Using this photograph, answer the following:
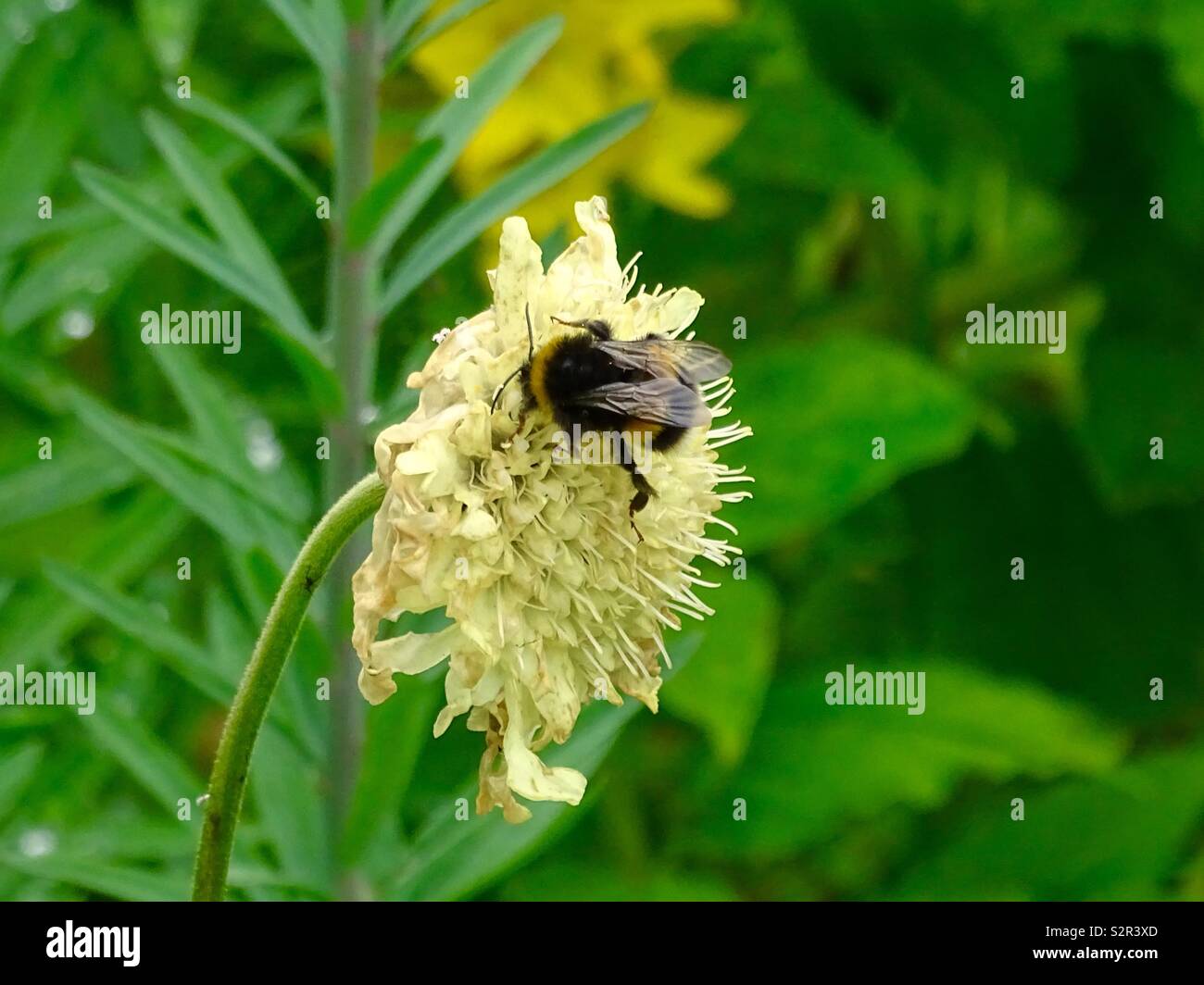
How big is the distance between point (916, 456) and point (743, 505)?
135 mm

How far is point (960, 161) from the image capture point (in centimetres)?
137

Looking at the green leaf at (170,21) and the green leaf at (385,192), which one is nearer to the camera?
the green leaf at (385,192)

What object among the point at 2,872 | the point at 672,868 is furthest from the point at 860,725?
the point at 2,872

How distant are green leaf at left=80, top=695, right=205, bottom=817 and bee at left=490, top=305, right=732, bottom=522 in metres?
0.38

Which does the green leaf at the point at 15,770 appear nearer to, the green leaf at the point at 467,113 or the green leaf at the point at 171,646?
the green leaf at the point at 171,646

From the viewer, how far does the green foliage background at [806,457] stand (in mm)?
954

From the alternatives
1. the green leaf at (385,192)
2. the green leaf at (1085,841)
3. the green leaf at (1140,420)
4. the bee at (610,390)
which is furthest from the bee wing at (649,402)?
the green leaf at (1140,420)

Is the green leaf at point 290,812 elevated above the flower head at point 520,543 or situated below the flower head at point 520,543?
below

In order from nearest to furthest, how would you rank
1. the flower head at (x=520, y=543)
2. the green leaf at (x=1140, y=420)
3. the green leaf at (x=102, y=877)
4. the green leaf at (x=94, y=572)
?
the flower head at (x=520, y=543) < the green leaf at (x=102, y=877) < the green leaf at (x=94, y=572) < the green leaf at (x=1140, y=420)

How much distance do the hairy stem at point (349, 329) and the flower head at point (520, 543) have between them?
7.7 inches

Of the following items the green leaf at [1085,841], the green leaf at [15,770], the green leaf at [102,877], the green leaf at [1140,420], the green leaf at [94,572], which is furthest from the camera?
the green leaf at [1140,420]

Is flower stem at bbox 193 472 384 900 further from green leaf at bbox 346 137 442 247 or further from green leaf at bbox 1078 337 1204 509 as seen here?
green leaf at bbox 1078 337 1204 509

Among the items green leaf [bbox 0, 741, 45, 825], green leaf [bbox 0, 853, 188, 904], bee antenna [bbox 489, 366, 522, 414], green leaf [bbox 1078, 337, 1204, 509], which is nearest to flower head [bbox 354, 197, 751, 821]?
bee antenna [bbox 489, 366, 522, 414]

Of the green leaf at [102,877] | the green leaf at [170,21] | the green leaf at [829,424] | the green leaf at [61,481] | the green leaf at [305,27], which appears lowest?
the green leaf at [102,877]
